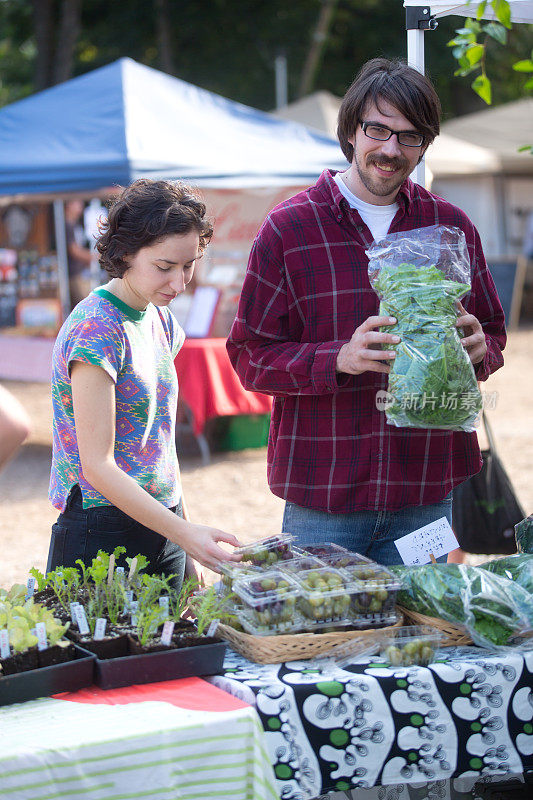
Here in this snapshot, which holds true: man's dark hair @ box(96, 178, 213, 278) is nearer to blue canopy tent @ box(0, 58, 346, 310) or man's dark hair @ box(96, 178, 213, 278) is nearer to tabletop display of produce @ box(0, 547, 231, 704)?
tabletop display of produce @ box(0, 547, 231, 704)

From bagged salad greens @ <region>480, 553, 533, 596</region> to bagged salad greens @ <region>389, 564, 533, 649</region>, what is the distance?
0.15 feet

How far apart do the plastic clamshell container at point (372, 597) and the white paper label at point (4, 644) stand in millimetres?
717

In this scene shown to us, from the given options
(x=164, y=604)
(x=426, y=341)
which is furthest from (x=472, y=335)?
(x=164, y=604)

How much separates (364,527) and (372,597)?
42cm

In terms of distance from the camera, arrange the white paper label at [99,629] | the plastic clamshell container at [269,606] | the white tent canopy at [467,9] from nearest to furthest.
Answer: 1. the white paper label at [99,629]
2. the plastic clamshell container at [269,606]
3. the white tent canopy at [467,9]

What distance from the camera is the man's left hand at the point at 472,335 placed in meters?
2.19

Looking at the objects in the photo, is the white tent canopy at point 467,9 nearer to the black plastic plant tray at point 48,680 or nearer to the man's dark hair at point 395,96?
the man's dark hair at point 395,96

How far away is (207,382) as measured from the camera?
7277mm

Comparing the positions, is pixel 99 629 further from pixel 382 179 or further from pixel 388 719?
pixel 382 179

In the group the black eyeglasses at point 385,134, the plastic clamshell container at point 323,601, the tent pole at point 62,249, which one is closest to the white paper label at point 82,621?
the plastic clamshell container at point 323,601

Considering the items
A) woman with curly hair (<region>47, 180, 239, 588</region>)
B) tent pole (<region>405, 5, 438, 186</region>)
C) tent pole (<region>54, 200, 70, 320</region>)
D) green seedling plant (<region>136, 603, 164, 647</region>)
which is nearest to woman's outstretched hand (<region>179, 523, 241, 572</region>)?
woman with curly hair (<region>47, 180, 239, 588</region>)

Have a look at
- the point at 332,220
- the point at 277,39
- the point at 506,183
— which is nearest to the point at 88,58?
the point at 277,39

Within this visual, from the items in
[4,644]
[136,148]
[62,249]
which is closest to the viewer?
[4,644]

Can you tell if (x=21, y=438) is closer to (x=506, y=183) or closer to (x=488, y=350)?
(x=488, y=350)
